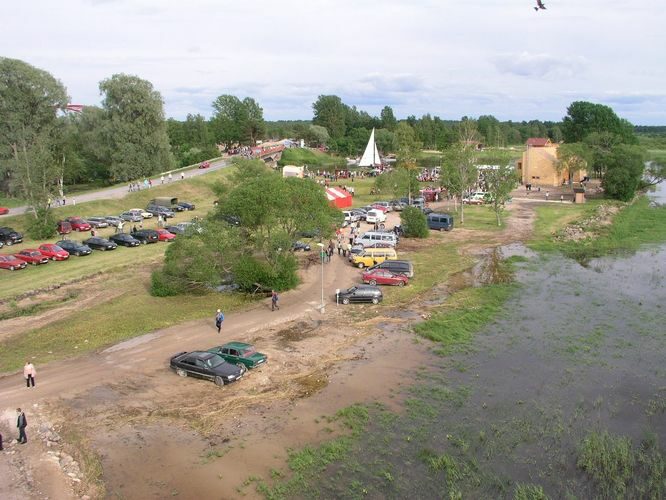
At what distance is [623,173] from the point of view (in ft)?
231

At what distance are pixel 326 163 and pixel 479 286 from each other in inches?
3413

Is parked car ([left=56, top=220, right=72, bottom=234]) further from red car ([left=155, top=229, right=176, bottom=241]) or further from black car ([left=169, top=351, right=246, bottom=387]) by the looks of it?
black car ([left=169, top=351, right=246, bottom=387])

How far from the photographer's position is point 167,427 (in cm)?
1867

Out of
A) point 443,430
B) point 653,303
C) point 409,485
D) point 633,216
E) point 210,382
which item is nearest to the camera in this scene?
point 409,485

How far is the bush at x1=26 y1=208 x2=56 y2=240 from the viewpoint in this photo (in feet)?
158

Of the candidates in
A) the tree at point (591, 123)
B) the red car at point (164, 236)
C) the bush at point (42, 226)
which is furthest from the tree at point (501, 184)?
the tree at point (591, 123)

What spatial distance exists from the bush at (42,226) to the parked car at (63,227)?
2.20 ft

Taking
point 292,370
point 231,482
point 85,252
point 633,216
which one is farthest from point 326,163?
point 231,482

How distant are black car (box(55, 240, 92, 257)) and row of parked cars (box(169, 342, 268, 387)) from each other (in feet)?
80.4

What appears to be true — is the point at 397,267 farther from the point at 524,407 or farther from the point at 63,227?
the point at 63,227

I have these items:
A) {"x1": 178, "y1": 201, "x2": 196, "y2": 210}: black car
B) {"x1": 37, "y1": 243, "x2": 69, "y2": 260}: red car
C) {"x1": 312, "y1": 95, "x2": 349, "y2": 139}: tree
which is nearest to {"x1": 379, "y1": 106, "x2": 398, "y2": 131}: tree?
{"x1": 312, "y1": 95, "x2": 349, "y2": 139}: tree

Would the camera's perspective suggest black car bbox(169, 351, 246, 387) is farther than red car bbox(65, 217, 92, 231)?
No

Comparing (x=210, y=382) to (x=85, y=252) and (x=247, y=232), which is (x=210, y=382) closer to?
(x=247, y=232)

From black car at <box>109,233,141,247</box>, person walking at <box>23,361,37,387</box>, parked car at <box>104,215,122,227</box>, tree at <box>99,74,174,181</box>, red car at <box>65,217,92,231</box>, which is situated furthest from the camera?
tree at <box>99,74,174,181</box>
